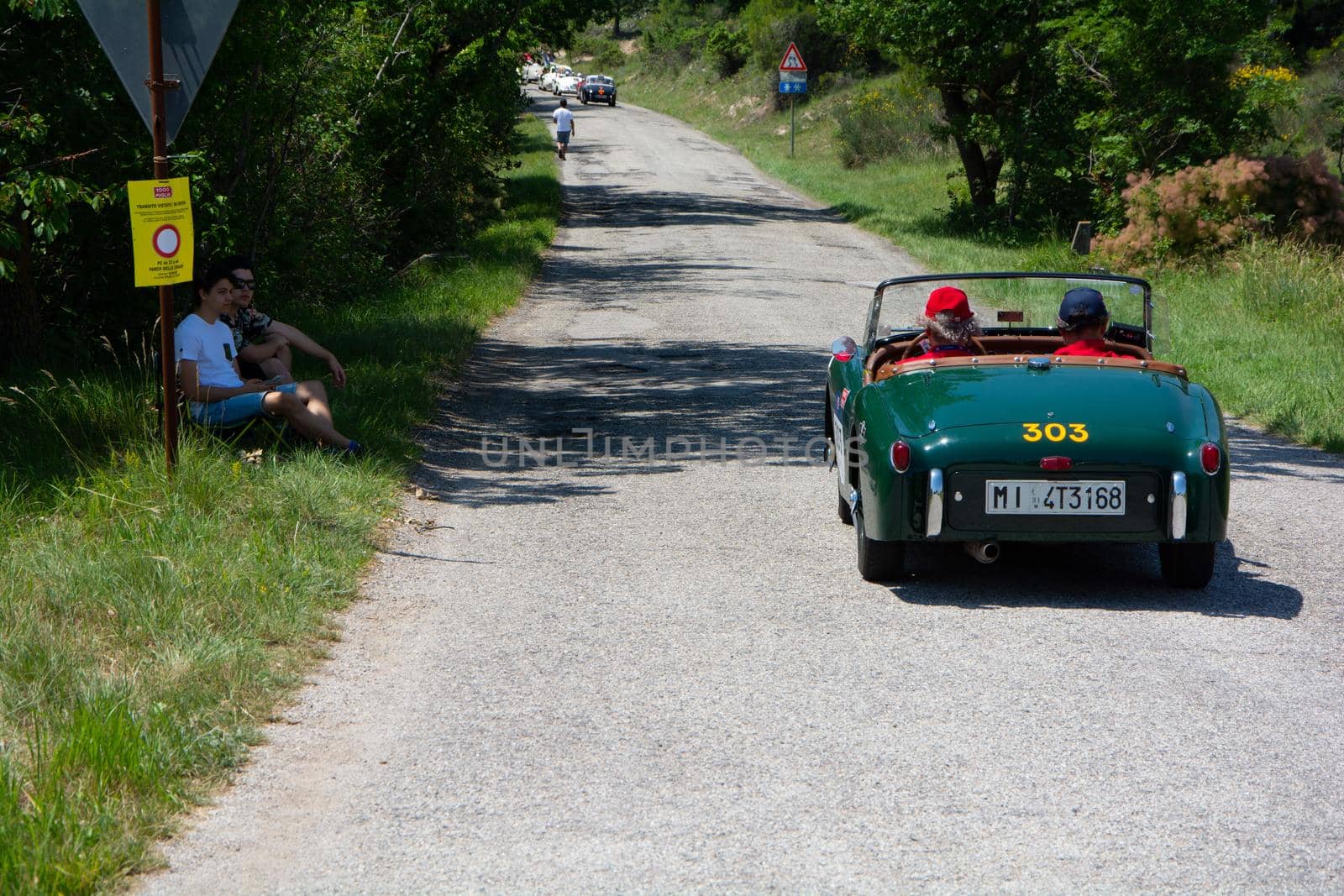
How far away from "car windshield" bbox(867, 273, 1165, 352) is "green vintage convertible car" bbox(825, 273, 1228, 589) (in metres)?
0.74

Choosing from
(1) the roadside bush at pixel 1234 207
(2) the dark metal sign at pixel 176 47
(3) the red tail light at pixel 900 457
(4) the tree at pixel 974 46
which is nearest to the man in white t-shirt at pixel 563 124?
(4) the tree at pixel 974 46

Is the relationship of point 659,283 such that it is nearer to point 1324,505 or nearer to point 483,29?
point 483,29

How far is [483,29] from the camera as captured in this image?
2114 centimetres

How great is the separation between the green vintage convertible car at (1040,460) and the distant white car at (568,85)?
69493 millimetres

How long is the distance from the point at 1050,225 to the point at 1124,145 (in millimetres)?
2567

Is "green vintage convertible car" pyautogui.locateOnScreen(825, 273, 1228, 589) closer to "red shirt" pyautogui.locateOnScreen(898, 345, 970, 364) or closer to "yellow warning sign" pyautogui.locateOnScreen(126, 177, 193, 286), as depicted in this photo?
"red shirt" pyautogui.locateOnScreen(898, 345, 970, 364)

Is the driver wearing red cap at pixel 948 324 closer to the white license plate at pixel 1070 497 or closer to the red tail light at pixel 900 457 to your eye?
the red tail light at pixel 900 457

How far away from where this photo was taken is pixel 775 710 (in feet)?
15.6

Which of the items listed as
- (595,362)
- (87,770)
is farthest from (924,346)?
(595,362)

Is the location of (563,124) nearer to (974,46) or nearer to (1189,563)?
(974,46)

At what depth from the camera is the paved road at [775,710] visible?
3652 mm

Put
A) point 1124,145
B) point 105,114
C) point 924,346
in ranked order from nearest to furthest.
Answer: point 924,346
point 105,114
point 1124,145

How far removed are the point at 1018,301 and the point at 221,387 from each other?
433cm

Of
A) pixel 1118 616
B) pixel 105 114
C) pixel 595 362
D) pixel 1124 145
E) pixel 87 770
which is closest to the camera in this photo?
pixel 87 770
